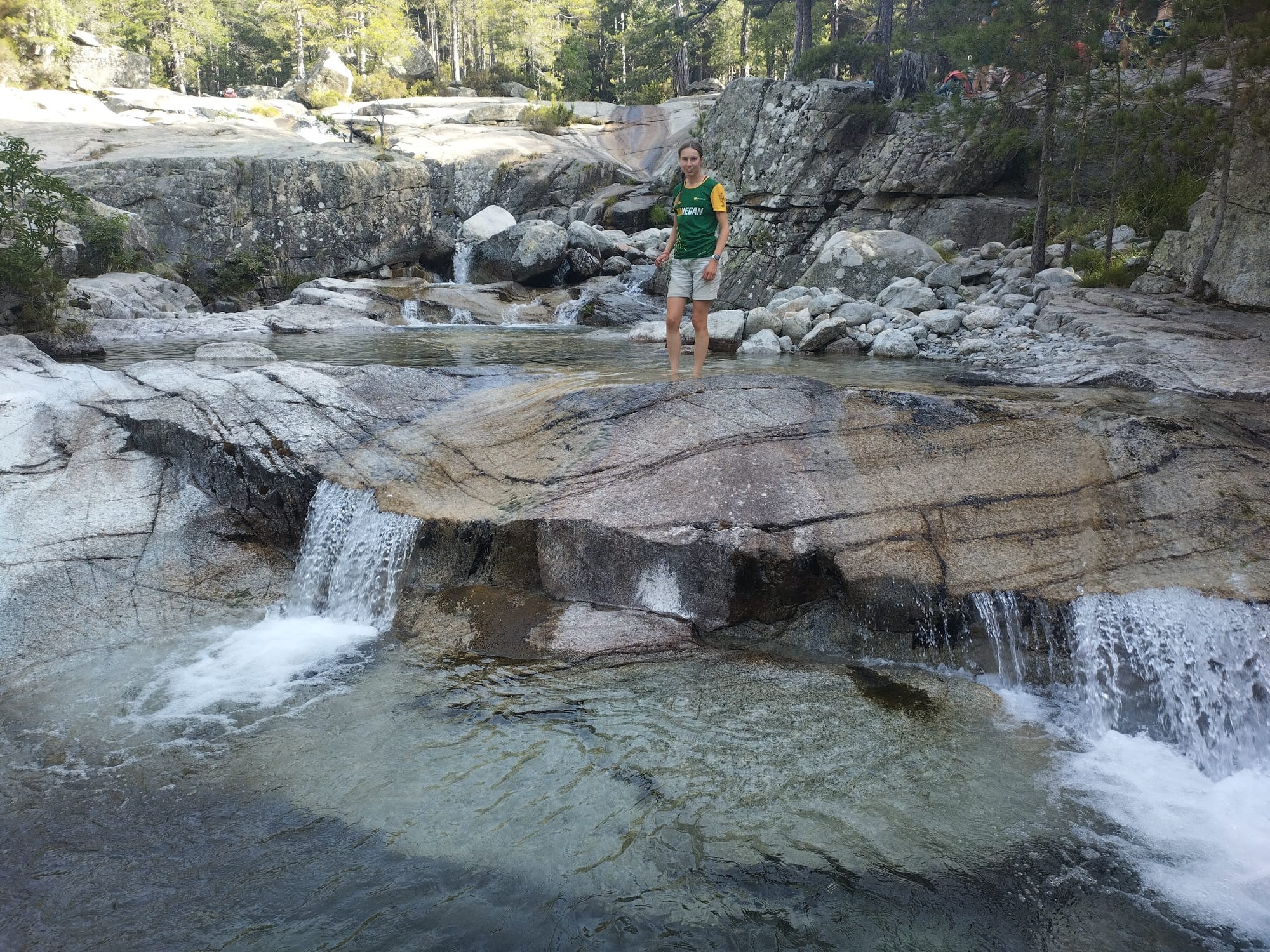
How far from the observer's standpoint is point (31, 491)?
6.26m

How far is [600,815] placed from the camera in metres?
3.85

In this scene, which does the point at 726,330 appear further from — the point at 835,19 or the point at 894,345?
the point at 835,19

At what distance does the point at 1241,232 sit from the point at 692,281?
7532mm

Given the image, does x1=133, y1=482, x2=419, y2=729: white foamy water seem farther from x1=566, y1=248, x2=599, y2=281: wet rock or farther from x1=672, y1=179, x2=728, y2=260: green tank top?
x1=566, y1=248, x2=599, y2=281: wet rock

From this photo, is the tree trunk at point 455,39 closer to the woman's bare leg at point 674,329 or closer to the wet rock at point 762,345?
the wet rock at point 762,345

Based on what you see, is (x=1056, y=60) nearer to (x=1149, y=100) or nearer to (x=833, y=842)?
(x=1149, y=100)

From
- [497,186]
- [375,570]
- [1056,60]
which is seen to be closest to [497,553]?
[375,570]

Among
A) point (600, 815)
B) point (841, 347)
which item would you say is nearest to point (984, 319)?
point (841, 347)

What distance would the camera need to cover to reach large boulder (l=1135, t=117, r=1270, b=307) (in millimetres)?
9562

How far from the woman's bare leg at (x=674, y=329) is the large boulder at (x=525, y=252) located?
46.1 feet

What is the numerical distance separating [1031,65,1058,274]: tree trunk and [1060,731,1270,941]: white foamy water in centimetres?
1091

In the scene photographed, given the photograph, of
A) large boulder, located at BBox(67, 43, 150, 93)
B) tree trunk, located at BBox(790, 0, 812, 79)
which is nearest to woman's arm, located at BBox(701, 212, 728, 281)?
tree trunk, located at BBox(790, 0, 812, 79)

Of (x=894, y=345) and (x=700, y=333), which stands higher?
(x=700, y=333)

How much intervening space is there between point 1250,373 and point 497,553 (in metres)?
6.71
